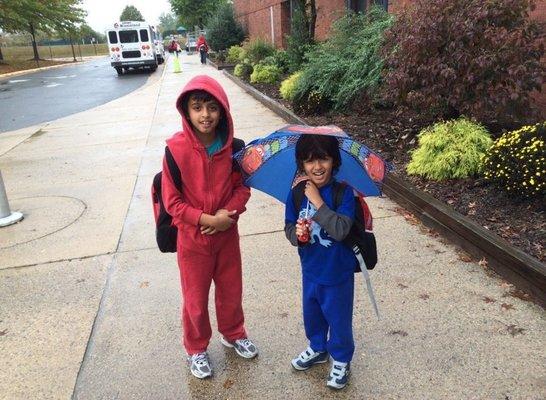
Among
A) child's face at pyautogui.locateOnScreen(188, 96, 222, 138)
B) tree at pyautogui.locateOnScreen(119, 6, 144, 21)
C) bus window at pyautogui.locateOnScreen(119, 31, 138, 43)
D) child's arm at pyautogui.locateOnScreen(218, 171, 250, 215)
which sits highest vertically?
tree at pyautogui.locateOnScreen(119, 6, 144, 21)

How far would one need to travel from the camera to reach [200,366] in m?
2.60

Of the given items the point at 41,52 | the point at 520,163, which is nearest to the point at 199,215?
the point at 520,163

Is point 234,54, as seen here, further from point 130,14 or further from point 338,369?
point 130,14

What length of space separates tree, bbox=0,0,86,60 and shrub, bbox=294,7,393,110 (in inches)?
1455

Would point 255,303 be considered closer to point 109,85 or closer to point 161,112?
point 161,112

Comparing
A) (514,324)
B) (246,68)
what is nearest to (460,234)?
(514,324)

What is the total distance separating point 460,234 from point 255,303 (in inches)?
70.2

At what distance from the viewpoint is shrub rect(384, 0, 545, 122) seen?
4.56 m

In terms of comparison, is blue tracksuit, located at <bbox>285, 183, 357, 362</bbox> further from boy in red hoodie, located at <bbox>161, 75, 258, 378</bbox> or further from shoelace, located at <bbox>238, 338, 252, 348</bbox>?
shoelace, located at <bbox>238, 338, 252, 348</bbox>

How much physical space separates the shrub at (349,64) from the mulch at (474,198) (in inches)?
29.4

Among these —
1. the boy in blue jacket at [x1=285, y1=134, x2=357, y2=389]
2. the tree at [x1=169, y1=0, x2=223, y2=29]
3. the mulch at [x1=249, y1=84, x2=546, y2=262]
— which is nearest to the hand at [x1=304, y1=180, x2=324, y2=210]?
the boy in blue jacket at [x1=285, y1=134, x2=357, y2=389]

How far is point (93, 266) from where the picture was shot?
3.99 metres

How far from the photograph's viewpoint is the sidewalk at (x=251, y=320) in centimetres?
254

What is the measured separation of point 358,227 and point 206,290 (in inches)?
35.9
